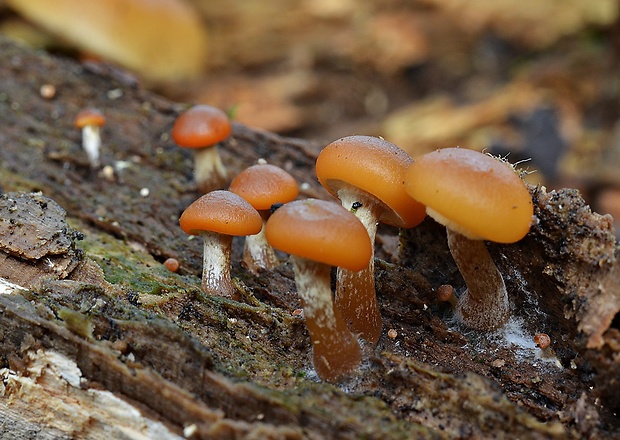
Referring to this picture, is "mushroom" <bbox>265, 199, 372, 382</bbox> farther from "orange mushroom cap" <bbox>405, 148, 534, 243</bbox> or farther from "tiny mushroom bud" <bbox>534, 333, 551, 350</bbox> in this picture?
"tiny mushroom bud" <bbox>534, 333, 551, 350</bbox>

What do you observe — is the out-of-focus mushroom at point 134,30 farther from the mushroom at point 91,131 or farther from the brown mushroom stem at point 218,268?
the brown mushroom stem at point 218,268

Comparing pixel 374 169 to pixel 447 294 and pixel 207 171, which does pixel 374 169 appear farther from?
pixel 207 171

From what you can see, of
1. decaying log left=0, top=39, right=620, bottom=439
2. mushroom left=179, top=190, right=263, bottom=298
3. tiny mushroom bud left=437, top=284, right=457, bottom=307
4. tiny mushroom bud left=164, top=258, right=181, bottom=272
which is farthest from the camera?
tiny mushroom bud left=164, top=258, right=181, bottom=272

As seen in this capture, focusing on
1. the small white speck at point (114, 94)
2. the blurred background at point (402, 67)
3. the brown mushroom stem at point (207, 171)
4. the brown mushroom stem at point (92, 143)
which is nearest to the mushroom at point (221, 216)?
the brown mushroom stem at point (207, 171)

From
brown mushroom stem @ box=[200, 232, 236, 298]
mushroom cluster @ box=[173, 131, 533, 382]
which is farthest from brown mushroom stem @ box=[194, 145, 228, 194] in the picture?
brown mushroom stem @ box=[200, 232, 236, 298]

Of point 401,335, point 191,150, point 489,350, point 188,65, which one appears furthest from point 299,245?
point 188,65

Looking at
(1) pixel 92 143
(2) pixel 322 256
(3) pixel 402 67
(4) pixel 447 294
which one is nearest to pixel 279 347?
(2) pixel 322 256
